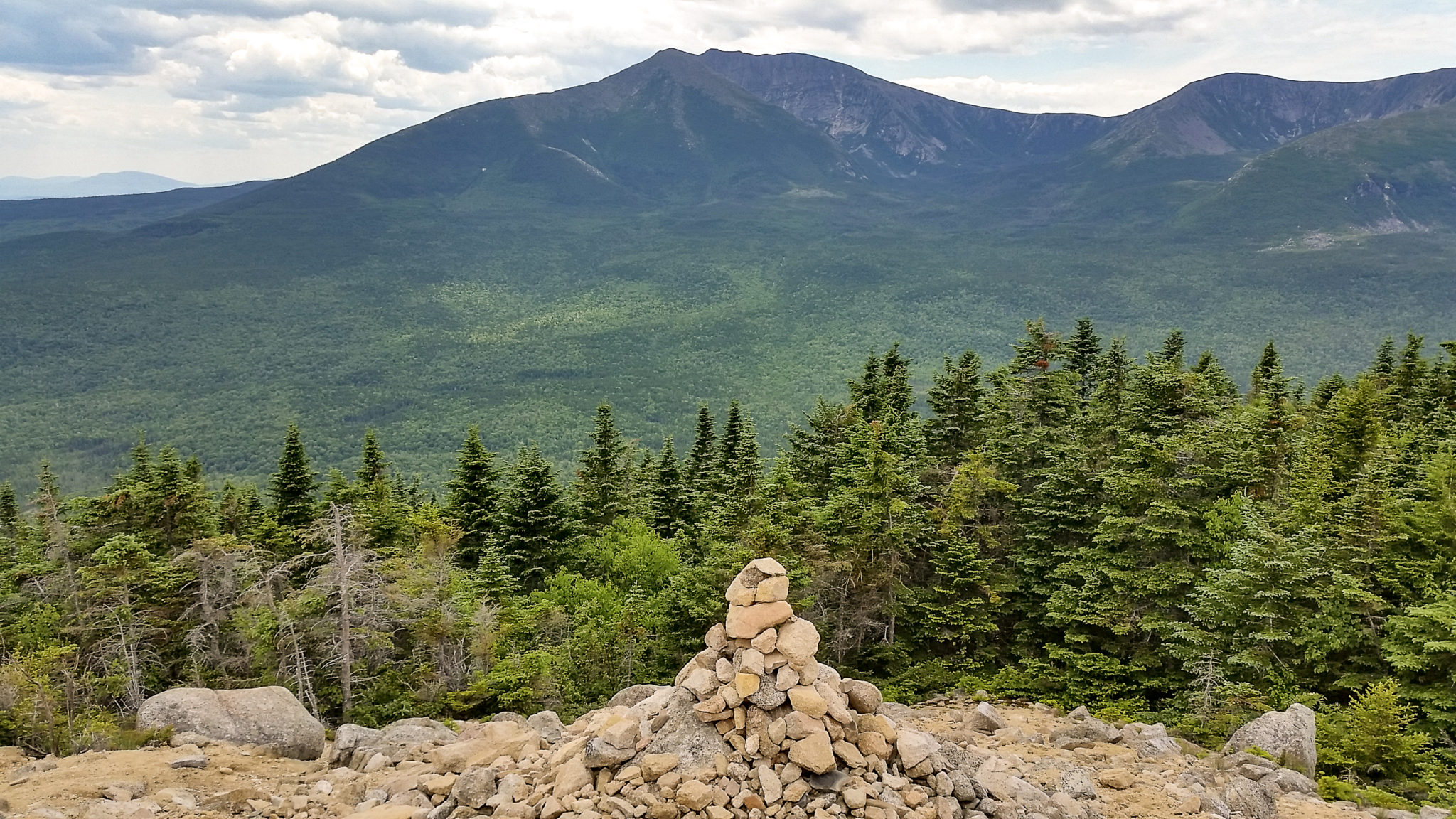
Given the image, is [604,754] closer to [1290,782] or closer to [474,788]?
[474,788]

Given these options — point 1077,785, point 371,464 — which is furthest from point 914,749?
point 371,464

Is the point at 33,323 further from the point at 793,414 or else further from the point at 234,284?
the point at 793,414

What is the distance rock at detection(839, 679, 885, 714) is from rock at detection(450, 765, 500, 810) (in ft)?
17.8

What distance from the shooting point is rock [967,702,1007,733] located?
17891 mm

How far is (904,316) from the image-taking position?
7195 inches

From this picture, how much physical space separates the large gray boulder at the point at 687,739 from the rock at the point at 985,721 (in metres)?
8.67

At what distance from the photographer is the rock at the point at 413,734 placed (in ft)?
52.4

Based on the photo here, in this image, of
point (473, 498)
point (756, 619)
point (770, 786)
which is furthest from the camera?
point (473, 498)

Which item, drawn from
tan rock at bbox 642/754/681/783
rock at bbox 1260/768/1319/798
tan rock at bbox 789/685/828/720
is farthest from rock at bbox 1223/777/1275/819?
tan rock at bbox 642/754/681/783

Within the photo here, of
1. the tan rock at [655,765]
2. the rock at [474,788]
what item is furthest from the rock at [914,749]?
the rock at [474,788]

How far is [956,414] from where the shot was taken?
3519cm

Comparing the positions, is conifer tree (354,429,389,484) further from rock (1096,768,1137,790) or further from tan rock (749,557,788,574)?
rock (1096,768,1137,790)

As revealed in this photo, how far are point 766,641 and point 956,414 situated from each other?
25.0 metres

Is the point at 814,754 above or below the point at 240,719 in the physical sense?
above
